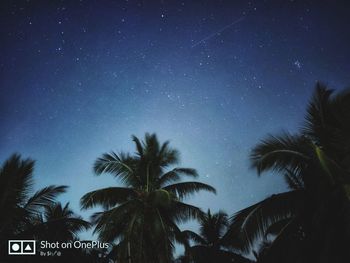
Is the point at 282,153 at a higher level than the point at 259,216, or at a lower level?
higher

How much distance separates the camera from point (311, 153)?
7.95m

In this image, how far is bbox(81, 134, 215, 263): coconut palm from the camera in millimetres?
10922

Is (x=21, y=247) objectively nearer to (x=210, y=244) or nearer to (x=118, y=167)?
(x=118, y=167)

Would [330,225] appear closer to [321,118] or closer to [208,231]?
[321,118]

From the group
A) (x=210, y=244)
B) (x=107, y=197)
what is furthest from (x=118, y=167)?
(x=210, y=244)

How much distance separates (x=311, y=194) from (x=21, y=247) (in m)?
9.20

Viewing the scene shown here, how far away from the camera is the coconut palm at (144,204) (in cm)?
1092

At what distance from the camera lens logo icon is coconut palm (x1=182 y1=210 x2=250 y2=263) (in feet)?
19.4

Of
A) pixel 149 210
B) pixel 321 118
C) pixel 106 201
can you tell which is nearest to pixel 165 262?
pixel 149 210

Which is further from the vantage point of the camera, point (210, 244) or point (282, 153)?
point (210, 244)

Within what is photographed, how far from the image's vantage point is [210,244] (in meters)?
21.1

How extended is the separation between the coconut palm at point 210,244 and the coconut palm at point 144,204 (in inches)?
49.8

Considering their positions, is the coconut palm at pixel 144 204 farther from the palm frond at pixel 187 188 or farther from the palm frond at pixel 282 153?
the palm frond at pixel 282 153

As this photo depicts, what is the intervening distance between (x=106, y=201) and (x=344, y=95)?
1003 cm
